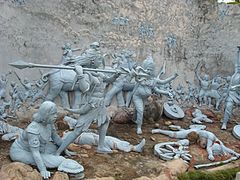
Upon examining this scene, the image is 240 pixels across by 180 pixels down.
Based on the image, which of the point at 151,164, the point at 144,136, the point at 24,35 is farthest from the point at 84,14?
the point at 151,164

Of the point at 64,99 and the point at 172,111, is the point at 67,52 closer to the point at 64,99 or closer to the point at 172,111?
the point at 64,99

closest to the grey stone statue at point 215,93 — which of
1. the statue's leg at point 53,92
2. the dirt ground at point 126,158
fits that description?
the dirt ground at point 126,158

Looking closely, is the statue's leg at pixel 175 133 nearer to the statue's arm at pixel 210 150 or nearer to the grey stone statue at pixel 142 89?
the grey stone statue at pixel 142 89

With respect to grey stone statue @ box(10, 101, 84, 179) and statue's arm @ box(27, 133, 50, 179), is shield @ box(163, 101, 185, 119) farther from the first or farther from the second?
statue's arm @ box(27, 133, 50, 179)

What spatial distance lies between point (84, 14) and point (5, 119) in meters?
3.26

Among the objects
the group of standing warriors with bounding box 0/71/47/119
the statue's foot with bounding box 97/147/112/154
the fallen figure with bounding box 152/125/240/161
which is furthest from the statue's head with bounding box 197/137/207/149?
the group of standing warriors with bounding box 0/71/47/119

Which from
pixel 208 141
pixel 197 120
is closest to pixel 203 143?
pixel 208 141

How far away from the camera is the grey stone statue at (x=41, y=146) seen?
5.04 m

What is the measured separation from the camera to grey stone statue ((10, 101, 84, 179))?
16.5 feet

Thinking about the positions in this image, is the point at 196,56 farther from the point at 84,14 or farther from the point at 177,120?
the point at 84,14

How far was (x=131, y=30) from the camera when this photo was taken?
32.5ft

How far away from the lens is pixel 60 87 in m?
7.89

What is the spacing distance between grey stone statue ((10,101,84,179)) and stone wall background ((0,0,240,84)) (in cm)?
288

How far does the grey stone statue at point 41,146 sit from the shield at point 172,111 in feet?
15.6
